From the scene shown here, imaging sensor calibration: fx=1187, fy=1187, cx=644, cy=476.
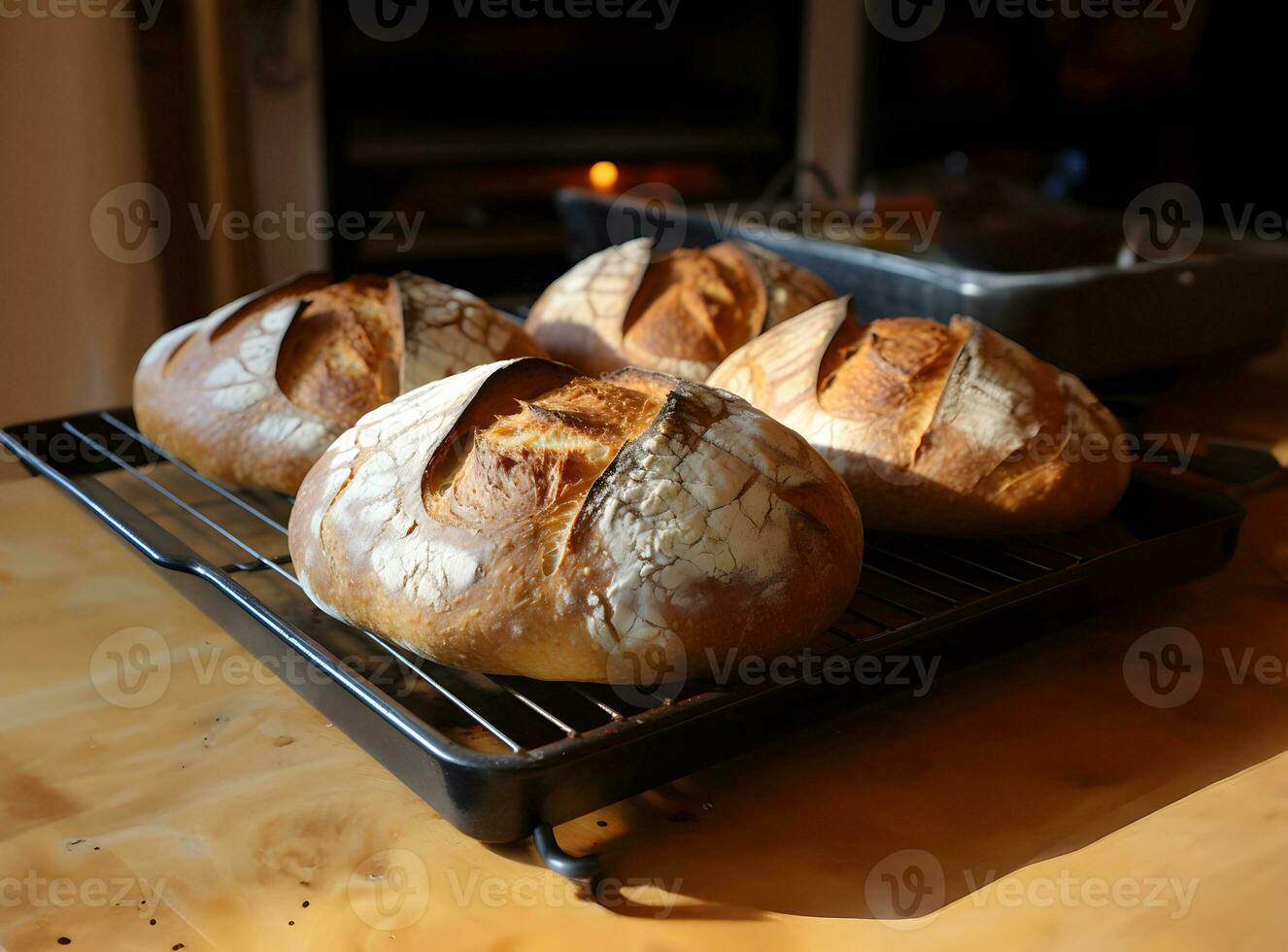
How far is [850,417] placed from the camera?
1.24 m

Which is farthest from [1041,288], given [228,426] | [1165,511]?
[228,426]

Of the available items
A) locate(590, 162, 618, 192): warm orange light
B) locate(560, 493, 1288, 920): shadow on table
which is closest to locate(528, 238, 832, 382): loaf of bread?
locate(560, 493, 1288, 920): shadow on table

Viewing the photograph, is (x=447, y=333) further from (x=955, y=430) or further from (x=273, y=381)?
(x=955, y=430)

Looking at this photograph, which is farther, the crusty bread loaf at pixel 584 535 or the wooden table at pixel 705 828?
the crusty bread loaf at pixel 584 535

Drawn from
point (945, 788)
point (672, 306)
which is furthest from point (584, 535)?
point (672, 306)

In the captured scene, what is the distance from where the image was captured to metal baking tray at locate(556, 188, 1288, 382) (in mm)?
1502

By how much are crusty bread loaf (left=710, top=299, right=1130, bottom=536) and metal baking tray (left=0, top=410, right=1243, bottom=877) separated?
0.15 ft

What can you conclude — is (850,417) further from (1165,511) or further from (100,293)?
(100,293)

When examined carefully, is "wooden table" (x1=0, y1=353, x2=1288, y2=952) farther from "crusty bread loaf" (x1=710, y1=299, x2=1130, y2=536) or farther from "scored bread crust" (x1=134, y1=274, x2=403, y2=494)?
"scored bread crust" (x1=134, y1=274, x2=403, y2=494)

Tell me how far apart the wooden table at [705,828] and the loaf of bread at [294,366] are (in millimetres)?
287

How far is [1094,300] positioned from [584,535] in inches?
36.0

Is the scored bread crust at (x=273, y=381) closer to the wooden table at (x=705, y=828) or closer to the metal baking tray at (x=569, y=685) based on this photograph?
the metal baking tray at (x=569, y=685)

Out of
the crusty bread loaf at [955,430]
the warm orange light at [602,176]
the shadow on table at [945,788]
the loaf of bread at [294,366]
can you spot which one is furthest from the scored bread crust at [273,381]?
the warm orange light at [602,176]

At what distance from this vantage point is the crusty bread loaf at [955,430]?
120 cm
